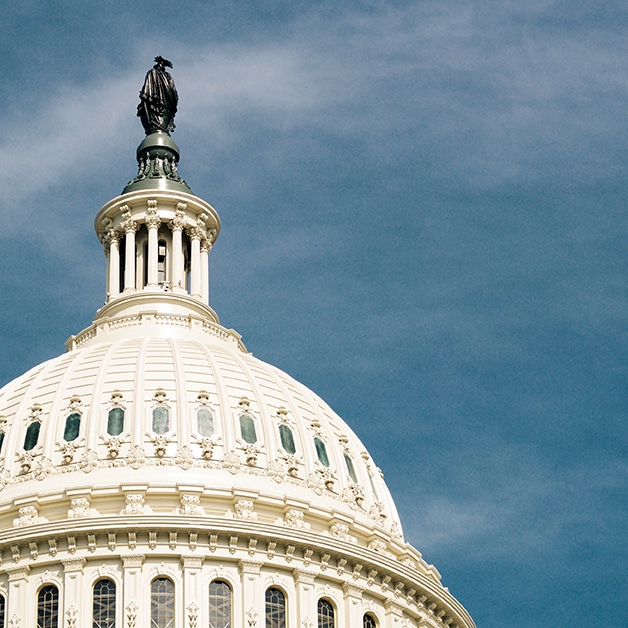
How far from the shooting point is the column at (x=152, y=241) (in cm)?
12201

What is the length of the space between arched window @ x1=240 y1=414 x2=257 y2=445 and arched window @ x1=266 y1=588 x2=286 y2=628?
9063 mm

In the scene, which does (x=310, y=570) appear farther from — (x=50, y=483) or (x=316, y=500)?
(x=50, y=483)

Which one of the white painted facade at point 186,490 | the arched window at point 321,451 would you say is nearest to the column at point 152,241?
the white painted facade at point 186,490

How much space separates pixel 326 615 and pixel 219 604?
521 cm

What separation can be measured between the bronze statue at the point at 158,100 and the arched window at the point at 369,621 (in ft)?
126

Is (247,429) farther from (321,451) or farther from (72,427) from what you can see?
(72,427)

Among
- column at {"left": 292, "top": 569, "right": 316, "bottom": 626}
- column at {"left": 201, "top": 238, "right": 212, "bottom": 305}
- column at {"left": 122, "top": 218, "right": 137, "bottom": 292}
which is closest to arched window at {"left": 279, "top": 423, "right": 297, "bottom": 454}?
column at {"left": 292, "top": 569, "right": 316, "bottom": 626}

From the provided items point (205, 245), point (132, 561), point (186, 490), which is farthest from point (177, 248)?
point (132, 561)

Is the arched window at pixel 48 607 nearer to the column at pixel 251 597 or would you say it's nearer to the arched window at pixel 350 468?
the column at pixel 251 597

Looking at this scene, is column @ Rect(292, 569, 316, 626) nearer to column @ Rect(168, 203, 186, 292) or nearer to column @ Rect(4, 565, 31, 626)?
column @ Rect(4, 565, 31, 626)

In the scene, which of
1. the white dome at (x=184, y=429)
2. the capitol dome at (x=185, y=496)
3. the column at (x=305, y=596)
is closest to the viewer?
the capitol dome at (x=185, y=496)

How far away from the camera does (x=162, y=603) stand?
10012cm

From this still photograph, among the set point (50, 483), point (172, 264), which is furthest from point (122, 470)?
point (172, 264)

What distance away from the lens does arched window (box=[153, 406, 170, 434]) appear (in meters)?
107
